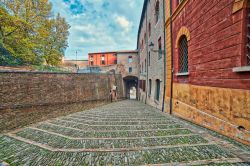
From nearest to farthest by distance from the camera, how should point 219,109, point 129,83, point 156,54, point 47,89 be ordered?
point 219,109
point 47,89
point 156,54
point 129,83

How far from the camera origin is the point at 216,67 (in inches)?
143

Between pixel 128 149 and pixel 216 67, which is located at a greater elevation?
pixel 216 67

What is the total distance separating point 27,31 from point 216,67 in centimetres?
1781

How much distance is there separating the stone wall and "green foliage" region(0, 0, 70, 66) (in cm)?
620

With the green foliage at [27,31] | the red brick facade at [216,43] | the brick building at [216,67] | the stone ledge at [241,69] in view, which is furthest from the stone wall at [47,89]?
the stone ledge at [241,69]

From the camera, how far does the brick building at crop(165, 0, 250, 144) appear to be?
285cm

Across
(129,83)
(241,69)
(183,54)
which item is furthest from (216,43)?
(129,83)

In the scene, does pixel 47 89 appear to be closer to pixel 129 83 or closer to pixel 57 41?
pixel 57 41

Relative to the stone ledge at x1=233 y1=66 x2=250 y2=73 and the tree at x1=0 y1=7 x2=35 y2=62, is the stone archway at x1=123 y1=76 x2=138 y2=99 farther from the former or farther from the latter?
the stone ledge at x1=233 y1=66 x2=250 y2=73

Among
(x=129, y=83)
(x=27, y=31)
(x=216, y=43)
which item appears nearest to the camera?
(x=216, y=43)

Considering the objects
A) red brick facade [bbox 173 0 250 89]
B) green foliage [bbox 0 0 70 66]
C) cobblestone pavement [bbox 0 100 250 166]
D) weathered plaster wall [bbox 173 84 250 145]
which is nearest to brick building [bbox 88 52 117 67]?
green foliage [bbox 0 0 70 66]

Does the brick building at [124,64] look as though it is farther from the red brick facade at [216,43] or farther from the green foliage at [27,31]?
the red brick facade at [216,43]

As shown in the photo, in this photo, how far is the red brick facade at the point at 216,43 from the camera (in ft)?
9.50

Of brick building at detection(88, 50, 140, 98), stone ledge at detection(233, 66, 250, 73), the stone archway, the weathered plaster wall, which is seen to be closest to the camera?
stone ledge at detection(233, 66, 250, 73)
